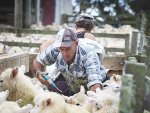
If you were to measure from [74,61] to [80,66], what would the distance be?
0.12 m

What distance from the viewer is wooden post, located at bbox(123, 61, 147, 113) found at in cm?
176

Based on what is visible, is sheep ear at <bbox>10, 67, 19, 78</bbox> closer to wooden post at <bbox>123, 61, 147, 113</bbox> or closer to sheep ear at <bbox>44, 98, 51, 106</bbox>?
sheep ear at <bbox>44, 98, 51, 106</bbox>

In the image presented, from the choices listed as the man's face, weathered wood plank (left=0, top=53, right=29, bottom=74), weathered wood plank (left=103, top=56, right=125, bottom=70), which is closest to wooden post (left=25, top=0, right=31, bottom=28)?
weathered wood plank (left=103, top=56, right=125, bottom=70)

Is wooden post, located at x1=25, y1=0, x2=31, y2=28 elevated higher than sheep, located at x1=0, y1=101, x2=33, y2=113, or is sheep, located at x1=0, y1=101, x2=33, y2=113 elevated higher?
wooden post, located at x1=25, y1=0, x2=31, y2=28

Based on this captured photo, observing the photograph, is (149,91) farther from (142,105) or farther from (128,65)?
(128,65)

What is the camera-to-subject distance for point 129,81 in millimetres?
1565

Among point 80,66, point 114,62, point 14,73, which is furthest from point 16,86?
point 114,62

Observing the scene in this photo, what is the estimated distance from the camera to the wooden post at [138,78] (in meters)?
1.76

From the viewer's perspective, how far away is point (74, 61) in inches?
139

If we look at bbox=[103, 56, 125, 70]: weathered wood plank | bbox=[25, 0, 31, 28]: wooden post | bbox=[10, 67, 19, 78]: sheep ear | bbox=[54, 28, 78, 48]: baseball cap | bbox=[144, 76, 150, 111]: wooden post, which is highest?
bbox=[25, 0, 31, 28]: wooden post

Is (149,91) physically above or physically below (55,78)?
above

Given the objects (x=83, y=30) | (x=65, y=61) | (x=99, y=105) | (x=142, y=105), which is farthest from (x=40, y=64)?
(x=142, y=105)

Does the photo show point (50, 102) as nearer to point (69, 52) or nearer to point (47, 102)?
point (47, 102)

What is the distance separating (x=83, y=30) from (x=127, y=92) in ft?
10.6
